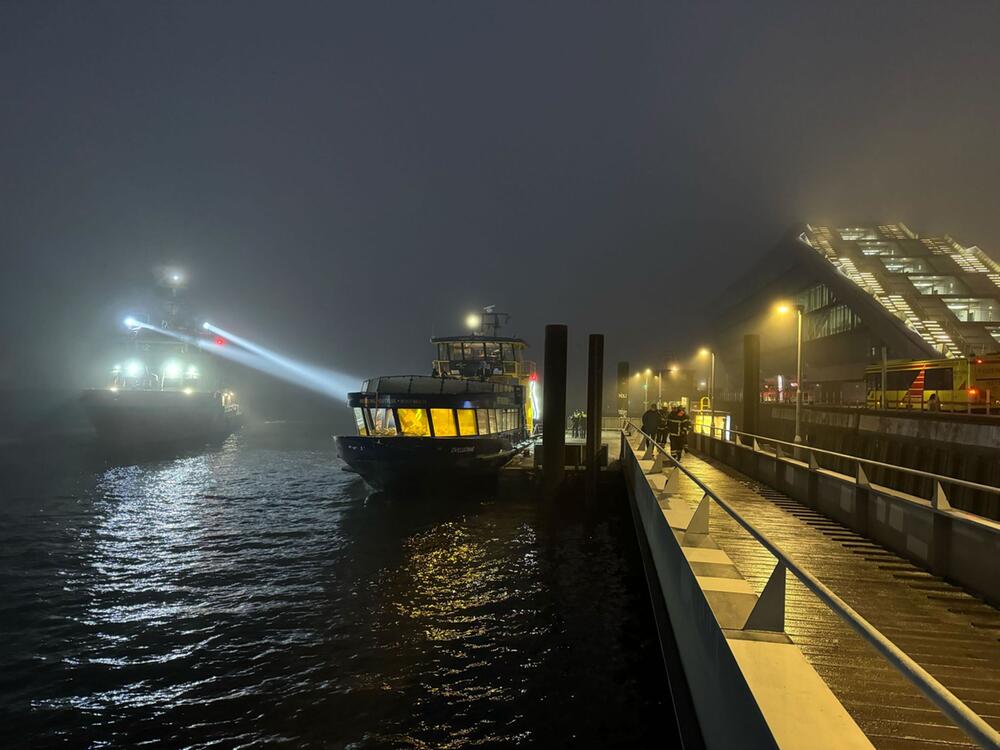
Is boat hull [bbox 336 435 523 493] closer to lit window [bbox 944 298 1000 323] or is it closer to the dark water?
the dark water

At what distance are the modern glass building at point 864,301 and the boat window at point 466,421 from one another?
3114 centimetres

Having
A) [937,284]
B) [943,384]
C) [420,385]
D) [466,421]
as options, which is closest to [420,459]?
[466,421]

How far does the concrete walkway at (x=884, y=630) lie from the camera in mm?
3927

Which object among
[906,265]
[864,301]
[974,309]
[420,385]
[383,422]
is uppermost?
[906,265]

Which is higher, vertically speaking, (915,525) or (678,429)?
(678,429)

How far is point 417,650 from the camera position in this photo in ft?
31.9

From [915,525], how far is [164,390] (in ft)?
214

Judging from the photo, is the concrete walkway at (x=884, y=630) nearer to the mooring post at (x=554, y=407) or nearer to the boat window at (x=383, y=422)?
the mooring post at (x=554, y=407)

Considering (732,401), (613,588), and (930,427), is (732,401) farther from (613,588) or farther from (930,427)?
(613,588)

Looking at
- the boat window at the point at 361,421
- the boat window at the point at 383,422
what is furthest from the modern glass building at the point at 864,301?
the boat window at the point at 361,421

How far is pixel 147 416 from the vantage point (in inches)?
2005

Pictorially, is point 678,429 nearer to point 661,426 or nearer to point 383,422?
point 661,426

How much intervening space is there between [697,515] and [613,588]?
6752 millimetres

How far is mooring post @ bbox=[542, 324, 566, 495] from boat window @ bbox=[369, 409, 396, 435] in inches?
263
